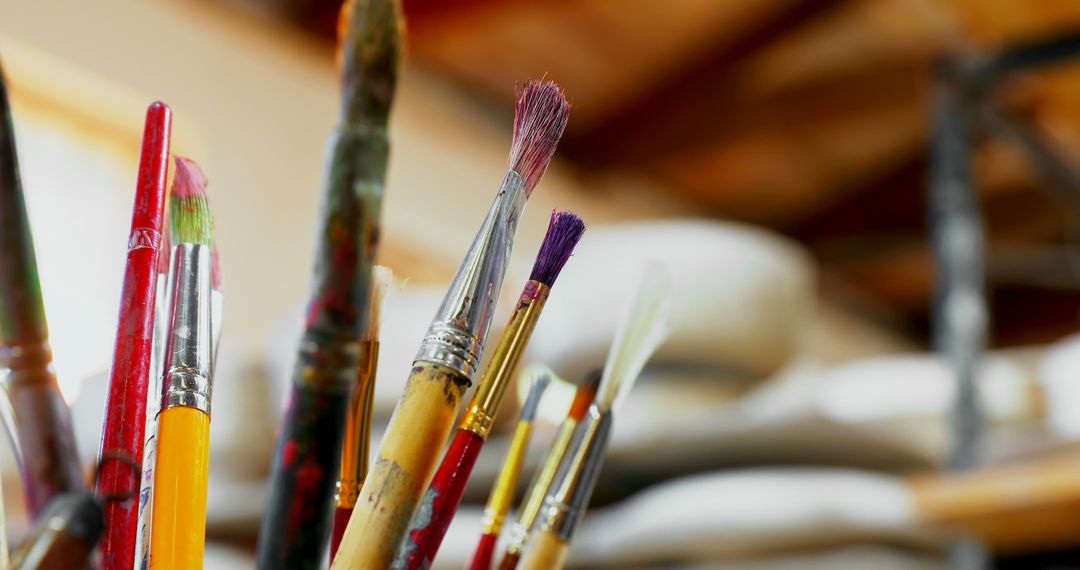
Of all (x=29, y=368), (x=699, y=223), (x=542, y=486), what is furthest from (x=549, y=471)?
(x=699, y=223)

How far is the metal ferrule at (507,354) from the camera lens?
24 centimetres

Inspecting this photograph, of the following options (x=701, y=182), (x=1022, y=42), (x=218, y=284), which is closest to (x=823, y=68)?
(x=701, y=182)

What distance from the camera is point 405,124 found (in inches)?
128

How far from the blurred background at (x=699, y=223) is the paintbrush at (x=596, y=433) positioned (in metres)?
0.07

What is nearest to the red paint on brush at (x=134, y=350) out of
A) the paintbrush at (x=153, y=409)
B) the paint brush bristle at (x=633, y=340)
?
the paintbrush at (x=153, y=409)

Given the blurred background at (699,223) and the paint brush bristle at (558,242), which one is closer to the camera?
the paint brush bristle at (558,242)

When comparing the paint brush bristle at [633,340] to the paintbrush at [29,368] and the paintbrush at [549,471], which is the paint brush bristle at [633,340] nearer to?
the paintbrush at [549,471]

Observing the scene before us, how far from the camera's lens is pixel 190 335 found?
225 mm

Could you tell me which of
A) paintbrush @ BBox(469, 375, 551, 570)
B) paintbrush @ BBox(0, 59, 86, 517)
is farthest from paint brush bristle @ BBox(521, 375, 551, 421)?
paintbrush @ BBox(0, 59, 86, 517)

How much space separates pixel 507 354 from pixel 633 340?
0.14 ft

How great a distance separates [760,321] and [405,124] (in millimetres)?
2440

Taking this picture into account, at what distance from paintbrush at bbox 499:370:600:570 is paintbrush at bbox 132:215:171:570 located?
0.08 metres

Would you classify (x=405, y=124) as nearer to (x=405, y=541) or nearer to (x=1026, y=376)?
(x=1026, y=376)

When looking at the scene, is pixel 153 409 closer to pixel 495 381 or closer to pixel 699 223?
pixel 495 381
